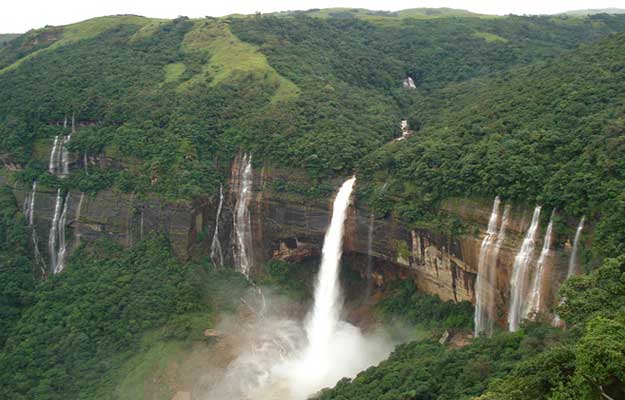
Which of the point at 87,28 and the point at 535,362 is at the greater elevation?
the point at 87,28

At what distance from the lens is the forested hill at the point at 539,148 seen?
26094 millimetres

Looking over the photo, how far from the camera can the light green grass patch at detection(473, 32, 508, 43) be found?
63.2 m

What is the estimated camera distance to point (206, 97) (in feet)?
154

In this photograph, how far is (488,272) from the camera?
96.5 feet

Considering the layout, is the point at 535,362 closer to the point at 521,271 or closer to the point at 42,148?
the point at 521,271

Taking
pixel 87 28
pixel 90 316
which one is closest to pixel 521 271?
pixel 90 316

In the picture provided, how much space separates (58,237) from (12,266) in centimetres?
354

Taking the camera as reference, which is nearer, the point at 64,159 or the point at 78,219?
the point at 78,219

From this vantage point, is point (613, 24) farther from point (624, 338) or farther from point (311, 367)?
point (624, 338)

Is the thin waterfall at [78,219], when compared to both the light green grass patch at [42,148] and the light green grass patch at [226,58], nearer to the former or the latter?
the light green grass patch at [42,148]

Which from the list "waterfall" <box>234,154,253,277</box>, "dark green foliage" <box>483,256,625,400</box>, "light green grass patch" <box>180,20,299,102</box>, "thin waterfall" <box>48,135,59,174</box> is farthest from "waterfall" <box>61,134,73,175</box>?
"dark green foliage" <box>483,256,625,400</box>

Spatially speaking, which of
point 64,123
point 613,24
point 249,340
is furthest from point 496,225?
point 613,24

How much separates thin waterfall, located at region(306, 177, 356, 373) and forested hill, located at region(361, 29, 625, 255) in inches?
109

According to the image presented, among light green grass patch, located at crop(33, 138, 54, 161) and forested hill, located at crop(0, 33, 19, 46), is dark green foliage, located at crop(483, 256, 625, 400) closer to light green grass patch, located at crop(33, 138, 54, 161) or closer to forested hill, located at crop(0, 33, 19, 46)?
light green grass patch, located at crop(33, 138, 54, 161)
